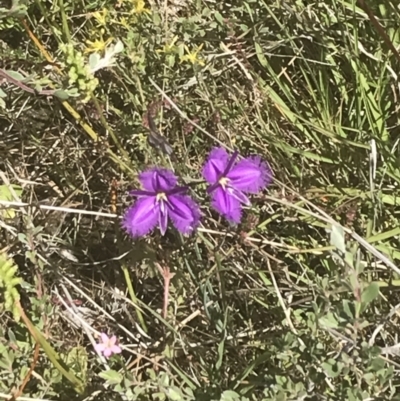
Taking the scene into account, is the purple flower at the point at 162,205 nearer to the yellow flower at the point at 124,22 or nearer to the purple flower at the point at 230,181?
the purple flower at the point at 230,181

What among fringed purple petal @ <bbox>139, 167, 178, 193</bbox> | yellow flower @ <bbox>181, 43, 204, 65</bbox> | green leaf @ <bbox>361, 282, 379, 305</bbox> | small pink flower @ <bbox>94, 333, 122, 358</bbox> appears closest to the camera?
green leaf @ <bbox>361, 282, 379, 305</bbox>

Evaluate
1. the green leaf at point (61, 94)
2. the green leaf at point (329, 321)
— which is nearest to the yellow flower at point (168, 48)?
the green leaf at point (61, 94)

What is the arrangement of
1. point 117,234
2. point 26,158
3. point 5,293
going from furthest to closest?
1. point 26,158
2. point 117,234
3. point 5,293

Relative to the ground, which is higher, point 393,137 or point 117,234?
point 393,137

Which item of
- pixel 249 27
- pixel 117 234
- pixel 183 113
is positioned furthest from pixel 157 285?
pixel 249 27

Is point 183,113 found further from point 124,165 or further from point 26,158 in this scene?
point 26,158

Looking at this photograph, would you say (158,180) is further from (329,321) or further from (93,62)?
(329,321)

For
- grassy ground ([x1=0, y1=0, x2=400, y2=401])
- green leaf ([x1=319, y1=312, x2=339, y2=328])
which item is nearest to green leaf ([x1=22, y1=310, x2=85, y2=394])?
grassy ground ([x1=0, y1=0, x2=400, y2=401])

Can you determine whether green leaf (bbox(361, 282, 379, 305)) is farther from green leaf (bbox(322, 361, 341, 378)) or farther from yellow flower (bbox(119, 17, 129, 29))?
yellow flower (bbox(119, 17, 129, 29))
